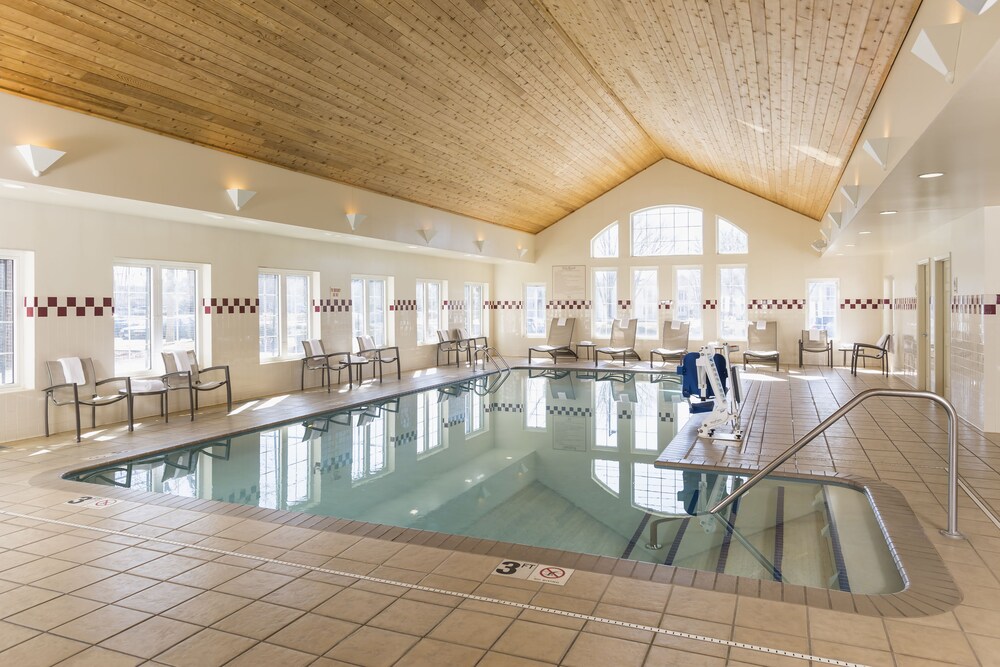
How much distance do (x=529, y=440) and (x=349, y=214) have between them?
14.2 ft

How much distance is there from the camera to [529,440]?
22.3ft

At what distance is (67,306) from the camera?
6.70 meters

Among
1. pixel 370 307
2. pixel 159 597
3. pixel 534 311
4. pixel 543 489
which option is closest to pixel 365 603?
pixel 159 597

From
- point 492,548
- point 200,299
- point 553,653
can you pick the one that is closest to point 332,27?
point 200,299

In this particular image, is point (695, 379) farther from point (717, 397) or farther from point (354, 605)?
point (354, 605)

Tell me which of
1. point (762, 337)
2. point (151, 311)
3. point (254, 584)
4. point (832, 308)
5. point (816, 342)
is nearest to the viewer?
point (254, 584)

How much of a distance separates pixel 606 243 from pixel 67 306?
10.9m

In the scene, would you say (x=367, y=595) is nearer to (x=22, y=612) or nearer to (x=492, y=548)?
(x=492, y=548)

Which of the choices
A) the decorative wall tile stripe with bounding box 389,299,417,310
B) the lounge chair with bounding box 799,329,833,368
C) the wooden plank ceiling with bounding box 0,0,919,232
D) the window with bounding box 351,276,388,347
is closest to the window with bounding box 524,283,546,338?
the decorative wall tile stripe with bounding box 389,299,417,310

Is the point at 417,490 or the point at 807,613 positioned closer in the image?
the point at 807,613

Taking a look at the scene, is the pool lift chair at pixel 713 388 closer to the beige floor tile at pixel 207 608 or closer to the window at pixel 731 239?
the beige floor tile at pixel 207 608

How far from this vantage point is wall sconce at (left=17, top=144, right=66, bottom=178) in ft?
17.2

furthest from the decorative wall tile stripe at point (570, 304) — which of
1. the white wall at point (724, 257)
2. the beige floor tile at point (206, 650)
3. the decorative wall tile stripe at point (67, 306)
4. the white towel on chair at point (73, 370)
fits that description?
the beige floor tile at point (206, 650)

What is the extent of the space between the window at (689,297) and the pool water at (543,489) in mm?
6519
